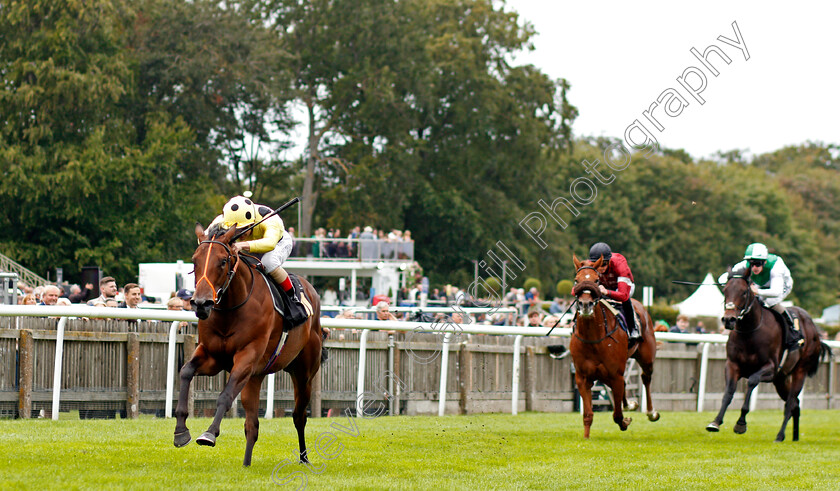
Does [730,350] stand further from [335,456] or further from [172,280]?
[172,280]

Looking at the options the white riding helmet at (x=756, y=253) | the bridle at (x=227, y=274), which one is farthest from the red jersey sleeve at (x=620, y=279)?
the bridle at (x=227, y=274)

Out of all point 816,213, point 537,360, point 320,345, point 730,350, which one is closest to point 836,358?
point 537,360

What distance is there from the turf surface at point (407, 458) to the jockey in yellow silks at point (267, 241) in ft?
3.79

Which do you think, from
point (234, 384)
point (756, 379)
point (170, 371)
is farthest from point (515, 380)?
point (234, 384)

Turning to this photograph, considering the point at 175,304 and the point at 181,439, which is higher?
the point at 175,304

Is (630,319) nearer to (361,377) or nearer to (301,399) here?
(361,377)

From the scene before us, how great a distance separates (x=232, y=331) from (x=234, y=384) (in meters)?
0.43

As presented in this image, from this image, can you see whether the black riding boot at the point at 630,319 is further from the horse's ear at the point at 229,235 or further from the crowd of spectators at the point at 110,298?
the horse's ear at the point at 229,235

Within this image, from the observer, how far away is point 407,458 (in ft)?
28.3

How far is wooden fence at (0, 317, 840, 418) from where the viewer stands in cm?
1091

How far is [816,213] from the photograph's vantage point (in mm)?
86188

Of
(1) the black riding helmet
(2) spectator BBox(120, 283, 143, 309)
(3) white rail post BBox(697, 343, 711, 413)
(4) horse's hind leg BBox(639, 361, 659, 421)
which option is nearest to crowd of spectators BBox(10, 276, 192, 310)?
(2) spectator BBox(120, 283, 143, 309)

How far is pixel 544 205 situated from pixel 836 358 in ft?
76.3

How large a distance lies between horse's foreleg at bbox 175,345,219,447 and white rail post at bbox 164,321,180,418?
413cm
